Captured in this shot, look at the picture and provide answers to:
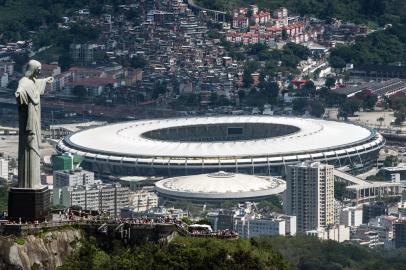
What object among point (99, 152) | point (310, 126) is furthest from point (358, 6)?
point (99, 152)

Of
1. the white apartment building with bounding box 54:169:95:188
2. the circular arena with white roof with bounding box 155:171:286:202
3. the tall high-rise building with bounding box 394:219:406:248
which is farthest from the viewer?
the white apartment building with bounding box 54:169:95:188

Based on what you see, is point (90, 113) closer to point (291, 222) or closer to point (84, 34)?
point (84, 34)

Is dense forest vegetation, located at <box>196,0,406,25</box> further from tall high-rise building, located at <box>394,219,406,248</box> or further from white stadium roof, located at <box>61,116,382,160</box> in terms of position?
tall high-rise building, located at <box>394,219,406,248</box>

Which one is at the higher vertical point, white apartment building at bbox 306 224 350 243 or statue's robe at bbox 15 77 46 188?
statue's robe at bbox 15 77 46 188

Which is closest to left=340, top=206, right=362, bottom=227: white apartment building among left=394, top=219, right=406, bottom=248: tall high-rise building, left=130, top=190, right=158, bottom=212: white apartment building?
left=394, top=219, right=406, bottom=248: tall high-rise building

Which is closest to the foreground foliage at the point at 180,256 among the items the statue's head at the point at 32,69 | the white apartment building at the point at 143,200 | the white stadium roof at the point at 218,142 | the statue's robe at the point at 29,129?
the statue's robe at the point at 29,129
